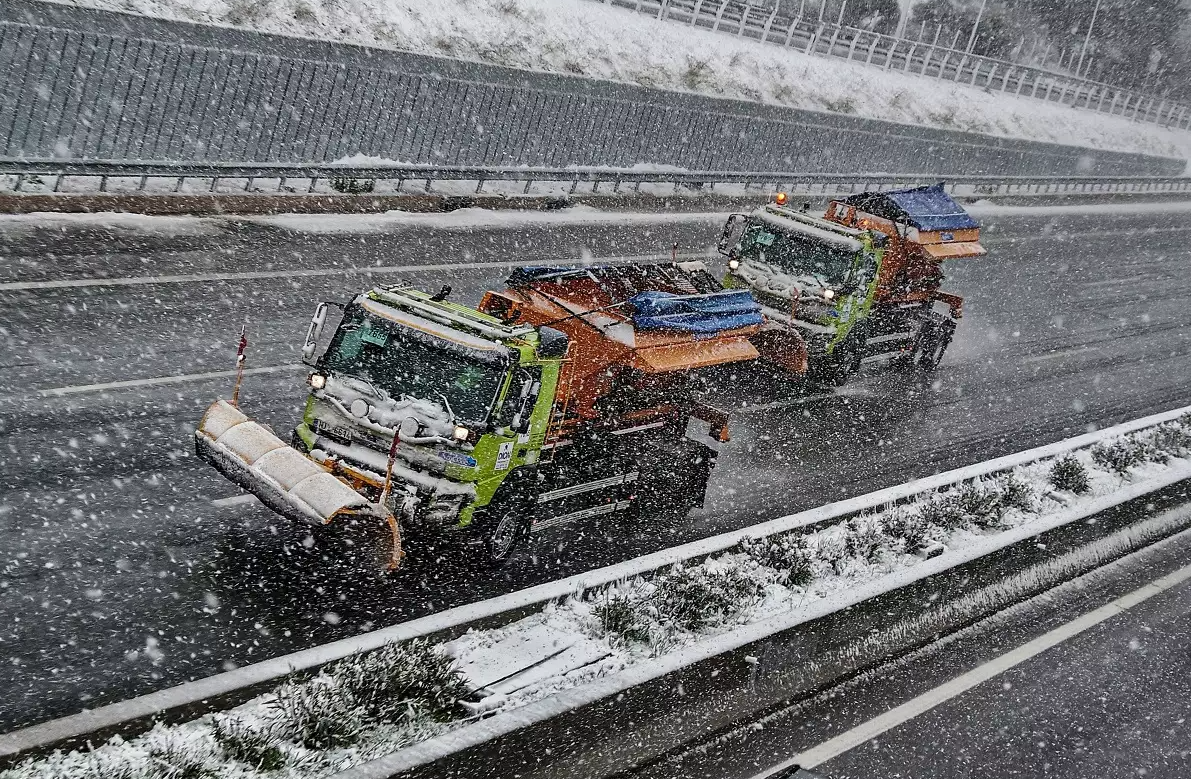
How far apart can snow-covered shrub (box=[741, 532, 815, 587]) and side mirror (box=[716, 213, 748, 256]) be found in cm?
783

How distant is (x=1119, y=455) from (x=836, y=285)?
4.91 metres

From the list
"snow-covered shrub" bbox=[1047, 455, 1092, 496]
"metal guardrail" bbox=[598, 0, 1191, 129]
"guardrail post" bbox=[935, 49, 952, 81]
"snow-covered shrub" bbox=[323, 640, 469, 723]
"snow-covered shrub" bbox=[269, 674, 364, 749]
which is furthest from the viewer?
"guardrail post" bbox=[935, 49, 952, 81]

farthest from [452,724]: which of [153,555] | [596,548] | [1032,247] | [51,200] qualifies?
[1032,247]

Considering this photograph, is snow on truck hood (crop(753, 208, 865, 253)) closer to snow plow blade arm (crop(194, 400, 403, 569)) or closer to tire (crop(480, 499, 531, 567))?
tire (crop(480, 499, 531, 567))

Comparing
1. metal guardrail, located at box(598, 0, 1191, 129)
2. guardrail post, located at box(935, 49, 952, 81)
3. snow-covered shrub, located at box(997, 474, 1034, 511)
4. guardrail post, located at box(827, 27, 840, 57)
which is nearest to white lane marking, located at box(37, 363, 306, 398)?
snow-covered shrub, located at box(997, 474, 1034, 511)

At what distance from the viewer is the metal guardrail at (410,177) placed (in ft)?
55.1

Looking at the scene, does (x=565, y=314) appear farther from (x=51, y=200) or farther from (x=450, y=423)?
(x=51, y=200)

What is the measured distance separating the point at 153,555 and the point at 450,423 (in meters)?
2.72

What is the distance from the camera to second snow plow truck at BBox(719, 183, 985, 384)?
56.5 ft

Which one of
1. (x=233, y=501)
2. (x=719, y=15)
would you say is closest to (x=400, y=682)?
(x=233, y=501)

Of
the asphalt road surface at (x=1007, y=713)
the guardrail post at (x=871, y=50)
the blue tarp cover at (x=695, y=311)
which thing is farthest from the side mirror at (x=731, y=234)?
the guardrail post at (x=871, y=50)

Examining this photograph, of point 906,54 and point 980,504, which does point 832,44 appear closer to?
point 906,54

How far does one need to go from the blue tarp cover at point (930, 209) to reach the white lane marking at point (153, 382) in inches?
469

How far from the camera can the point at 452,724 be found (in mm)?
6992
